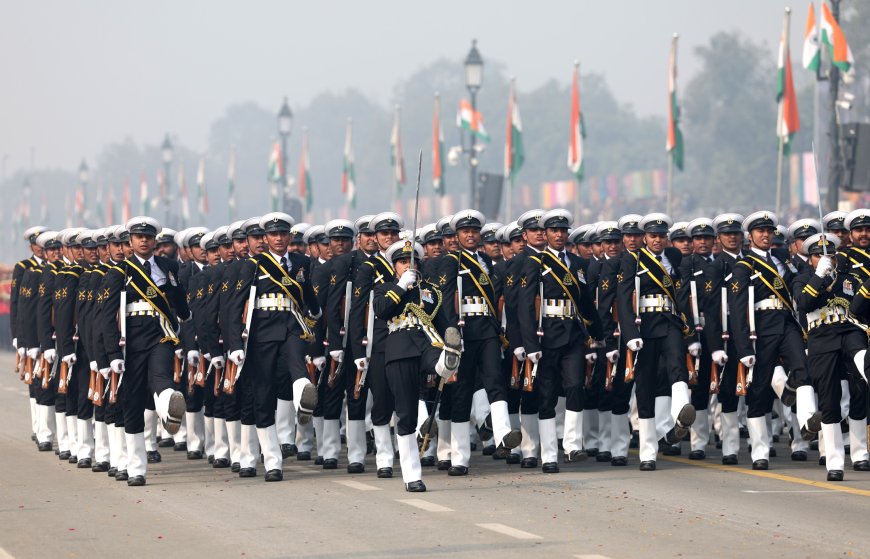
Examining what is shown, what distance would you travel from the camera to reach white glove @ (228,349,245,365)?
15297 millimetres

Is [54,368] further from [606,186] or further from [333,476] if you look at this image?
[606,186]

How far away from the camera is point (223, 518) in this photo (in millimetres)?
12867

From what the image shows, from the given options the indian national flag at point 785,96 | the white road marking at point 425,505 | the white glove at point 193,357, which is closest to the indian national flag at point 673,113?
the indian national flag at point 785,96

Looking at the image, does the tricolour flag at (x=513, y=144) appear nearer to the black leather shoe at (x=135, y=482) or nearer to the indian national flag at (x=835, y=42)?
the indian national flag at (x=835, y=42)

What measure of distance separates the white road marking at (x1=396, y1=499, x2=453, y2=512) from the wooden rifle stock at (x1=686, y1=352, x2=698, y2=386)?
3666 millimetres

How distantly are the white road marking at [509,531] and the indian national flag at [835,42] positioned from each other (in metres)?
19.2

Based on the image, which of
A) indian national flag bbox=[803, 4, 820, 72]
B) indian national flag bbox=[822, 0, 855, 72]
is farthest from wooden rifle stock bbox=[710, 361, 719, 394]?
indian national flag bbox=[803, 4, 820, 72]

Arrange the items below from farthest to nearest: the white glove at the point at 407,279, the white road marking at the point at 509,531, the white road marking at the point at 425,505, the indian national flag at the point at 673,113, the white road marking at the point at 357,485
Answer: the indian national flag at the point at 673,113
the white road marking at the point at 357,485
the white glove at the point at 407,279
the white road marking at the point at 425,505
the white road marking at the point at 509,531

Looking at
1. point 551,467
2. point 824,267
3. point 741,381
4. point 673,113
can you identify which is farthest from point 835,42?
point 551,467

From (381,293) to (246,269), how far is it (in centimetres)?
152

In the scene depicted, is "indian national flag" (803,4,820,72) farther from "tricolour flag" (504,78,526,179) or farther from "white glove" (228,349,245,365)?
"white glove" (228,349,245,365)

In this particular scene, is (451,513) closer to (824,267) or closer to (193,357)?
(824,267)

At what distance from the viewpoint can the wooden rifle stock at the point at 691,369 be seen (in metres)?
16.4

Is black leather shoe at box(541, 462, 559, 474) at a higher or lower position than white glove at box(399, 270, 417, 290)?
lower
